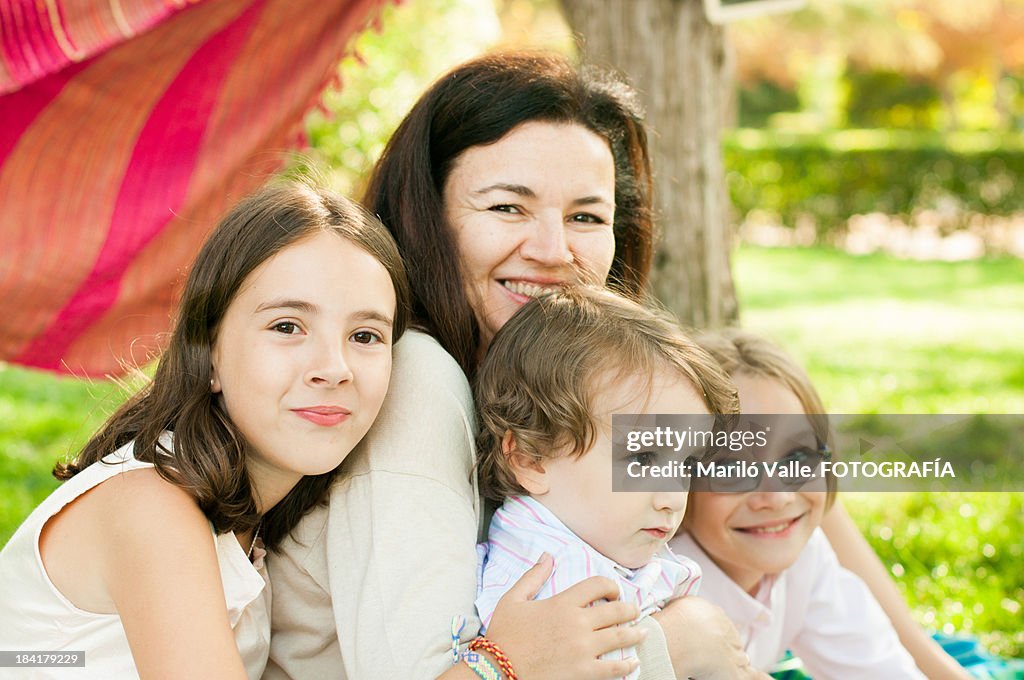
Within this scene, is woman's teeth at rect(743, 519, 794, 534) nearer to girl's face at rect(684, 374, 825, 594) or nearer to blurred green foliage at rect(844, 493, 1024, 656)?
girl's face at rect(684, 374, 825, 594)

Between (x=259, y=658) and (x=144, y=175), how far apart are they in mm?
1466

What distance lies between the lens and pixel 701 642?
1913 millimetres

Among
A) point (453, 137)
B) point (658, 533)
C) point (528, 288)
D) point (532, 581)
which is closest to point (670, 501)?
point (658, 533)

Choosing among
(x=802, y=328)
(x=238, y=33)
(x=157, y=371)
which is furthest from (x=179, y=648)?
(x=802, y=328)

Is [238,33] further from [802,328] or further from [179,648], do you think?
[802,328]

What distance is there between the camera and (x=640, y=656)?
1822 mm

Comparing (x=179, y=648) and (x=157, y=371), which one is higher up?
(x=157, y=371)

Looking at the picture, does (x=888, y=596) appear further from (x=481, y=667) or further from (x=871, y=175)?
(x=871, y=175)

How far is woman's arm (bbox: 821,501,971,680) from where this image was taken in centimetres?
271

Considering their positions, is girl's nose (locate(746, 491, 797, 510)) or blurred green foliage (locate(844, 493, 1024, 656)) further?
blurred green foliage (locate(844, 493, 1024, 656))

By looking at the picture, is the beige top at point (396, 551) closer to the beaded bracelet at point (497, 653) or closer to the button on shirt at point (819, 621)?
the beaded bracelet at point (497, 653)

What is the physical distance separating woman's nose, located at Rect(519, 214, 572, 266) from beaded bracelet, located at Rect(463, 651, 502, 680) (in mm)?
795

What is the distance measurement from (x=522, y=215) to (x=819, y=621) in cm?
117

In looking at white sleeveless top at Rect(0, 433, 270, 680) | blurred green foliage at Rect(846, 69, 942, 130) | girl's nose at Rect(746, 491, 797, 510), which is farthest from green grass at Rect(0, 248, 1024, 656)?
blurred green foliage at Rect(846, 69, 942, 130)
